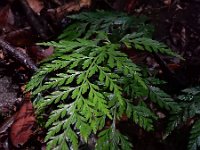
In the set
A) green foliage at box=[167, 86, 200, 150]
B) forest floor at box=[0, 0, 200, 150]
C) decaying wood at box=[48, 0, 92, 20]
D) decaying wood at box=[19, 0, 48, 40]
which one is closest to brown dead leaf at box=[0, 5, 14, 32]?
forest floor at box=[0, 0, 200, 150]

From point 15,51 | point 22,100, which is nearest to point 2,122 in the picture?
point 22,100

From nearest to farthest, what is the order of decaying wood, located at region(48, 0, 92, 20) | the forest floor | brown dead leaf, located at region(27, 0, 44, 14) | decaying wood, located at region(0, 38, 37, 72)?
1. decaying wood, located at region(0, 38, 37, 72)
2. the forest floor
3. decaying wood, located at region(48, 0, 92, 20)
4. brown dead leaf, located at region(27, 0, 44, 14)

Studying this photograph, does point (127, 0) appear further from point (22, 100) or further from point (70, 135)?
point (70, 135)

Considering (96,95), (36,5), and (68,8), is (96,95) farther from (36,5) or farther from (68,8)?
(36,5)

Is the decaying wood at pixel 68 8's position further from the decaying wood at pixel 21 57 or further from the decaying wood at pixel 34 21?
the decaying wood at pixel 21 57

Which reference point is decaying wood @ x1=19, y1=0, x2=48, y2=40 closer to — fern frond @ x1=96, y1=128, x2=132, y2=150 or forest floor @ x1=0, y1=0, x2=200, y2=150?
forest floor @ x1=0, y1=0, x2=200, y2=150

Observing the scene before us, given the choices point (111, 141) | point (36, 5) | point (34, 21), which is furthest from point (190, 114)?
point (36, 5)
